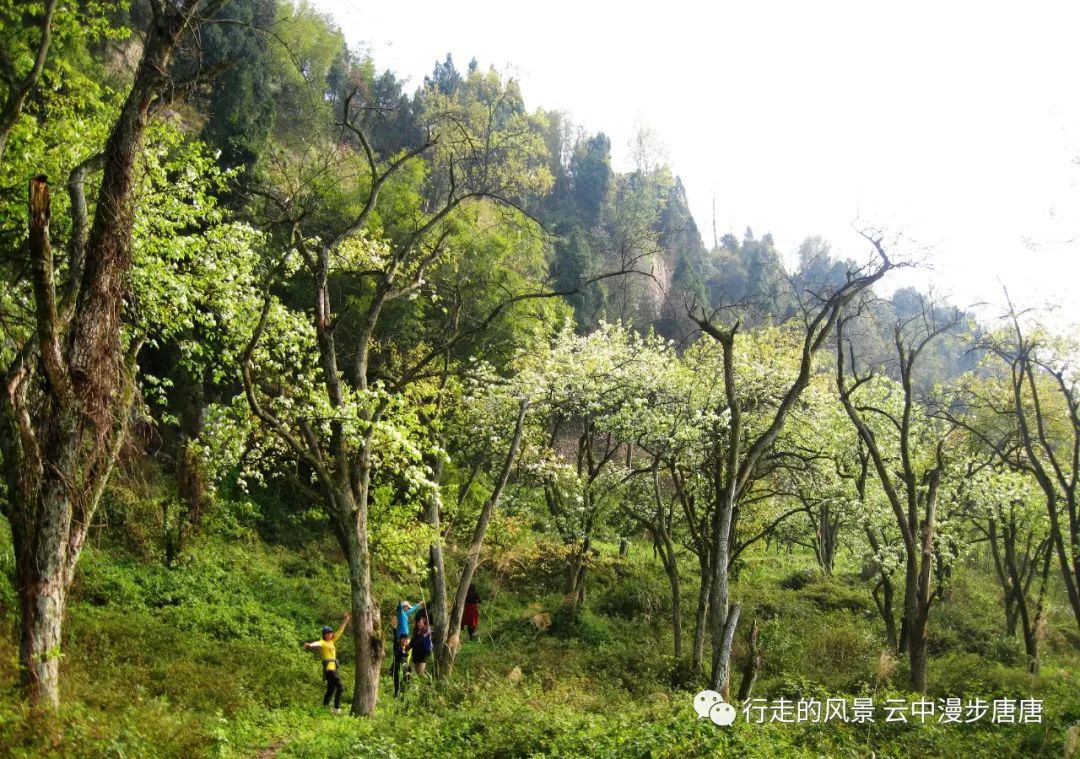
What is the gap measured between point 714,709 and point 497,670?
8.86 m

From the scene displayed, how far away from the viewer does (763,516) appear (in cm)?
2398

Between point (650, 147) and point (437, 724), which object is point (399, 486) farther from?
point (650, 147)

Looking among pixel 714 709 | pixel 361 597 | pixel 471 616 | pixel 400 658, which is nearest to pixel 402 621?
pixel 400 658

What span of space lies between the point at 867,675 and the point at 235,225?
693 inches

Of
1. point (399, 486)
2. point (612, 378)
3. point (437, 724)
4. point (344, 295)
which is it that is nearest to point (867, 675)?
point (612, 378)

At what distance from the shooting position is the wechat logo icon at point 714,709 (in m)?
9.79

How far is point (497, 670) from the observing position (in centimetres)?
1769

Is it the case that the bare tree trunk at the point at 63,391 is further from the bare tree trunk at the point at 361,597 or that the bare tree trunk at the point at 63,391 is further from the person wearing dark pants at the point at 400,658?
the person wearing dark pants at the point at 400,658

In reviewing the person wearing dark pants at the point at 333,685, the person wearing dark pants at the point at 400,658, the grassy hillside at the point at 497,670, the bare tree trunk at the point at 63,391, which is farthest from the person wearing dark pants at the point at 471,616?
the bare tree trunk at the point at 63,391

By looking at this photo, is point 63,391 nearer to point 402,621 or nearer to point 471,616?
point 402,621

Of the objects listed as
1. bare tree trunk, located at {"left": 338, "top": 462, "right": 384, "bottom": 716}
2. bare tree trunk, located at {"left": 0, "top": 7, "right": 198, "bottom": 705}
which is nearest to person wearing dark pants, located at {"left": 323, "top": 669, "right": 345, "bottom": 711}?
bare tree trunk, located at {"left": 338, "top": 462, "right": 384, "bottom": 716}

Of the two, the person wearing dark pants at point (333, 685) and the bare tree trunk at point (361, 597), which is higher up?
the bare tree trunk at point (361, 597)

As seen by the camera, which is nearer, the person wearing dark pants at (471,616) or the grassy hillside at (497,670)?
the grassy hillside at (497,670)

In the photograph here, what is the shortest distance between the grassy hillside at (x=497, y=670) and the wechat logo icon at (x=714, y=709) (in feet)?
0.72
